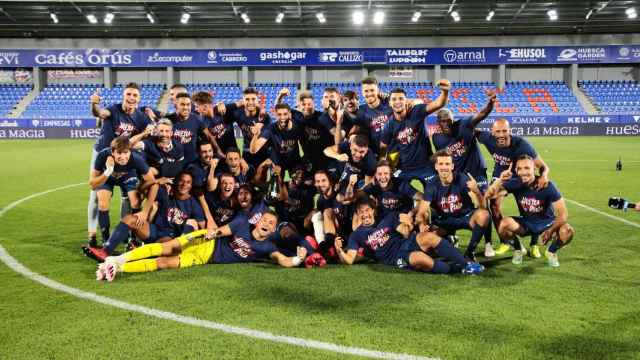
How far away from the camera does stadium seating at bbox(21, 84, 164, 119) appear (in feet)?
114

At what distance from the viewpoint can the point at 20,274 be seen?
5602mm

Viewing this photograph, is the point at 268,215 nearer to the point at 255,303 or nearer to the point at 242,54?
the point at 255,303

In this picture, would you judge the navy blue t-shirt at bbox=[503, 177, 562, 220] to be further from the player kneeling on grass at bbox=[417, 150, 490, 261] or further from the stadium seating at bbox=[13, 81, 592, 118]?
the stadium seating at bbox=[13, 81, 592, 118]

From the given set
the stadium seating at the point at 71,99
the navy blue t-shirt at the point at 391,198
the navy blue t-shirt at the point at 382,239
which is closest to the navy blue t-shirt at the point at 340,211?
the navy blue t-shirt at the point at 391,198

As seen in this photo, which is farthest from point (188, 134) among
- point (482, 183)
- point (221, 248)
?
point (482, 183)

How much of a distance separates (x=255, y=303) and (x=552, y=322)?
2.48 m

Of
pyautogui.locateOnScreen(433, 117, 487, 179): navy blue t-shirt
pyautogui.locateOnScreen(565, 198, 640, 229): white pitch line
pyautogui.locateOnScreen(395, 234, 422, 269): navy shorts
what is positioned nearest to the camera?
pyautogui.locateOnScreen(395, 234, 422, 269): navy shorts

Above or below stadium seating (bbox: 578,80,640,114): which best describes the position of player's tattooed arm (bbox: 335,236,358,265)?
below

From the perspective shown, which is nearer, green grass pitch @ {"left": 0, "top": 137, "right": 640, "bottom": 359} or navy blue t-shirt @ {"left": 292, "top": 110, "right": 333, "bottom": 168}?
green grass pitch @ {"left": 0, "top": 137, "right": 640, "bottom": 359}

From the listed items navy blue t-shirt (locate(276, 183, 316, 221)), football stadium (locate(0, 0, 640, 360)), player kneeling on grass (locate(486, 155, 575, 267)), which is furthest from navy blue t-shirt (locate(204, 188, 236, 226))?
player kneeling on grass (locate(486, 155, 575, 267))

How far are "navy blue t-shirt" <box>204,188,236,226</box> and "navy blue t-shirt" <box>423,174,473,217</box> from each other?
2504 mm

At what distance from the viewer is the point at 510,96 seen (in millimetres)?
36156

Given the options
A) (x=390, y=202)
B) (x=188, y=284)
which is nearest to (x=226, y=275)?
(x=188, y=284)

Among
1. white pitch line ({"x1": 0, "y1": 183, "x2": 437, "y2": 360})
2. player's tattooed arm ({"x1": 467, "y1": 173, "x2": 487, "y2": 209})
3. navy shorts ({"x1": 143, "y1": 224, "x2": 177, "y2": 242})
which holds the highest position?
player's tattooed arm ({"x1": 467, "y1": 173, "x2": 487, "y2": 209})
